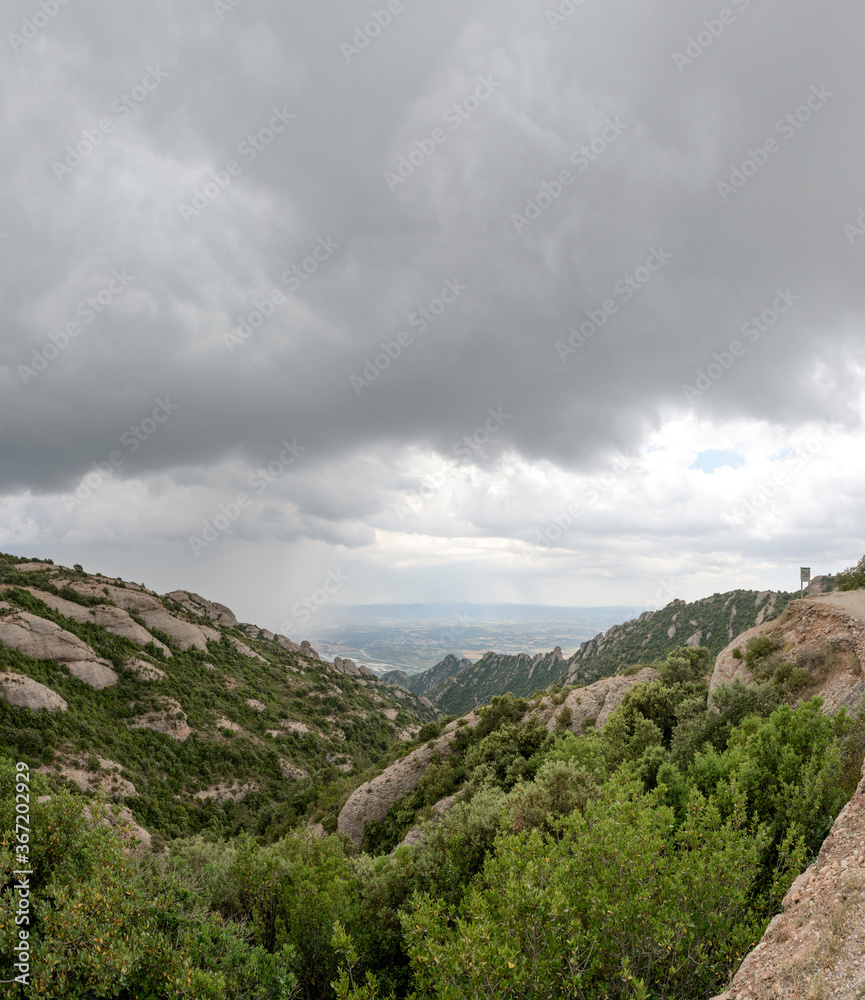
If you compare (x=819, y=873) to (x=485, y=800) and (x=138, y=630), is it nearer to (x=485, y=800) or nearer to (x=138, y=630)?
(x=485, y=800)

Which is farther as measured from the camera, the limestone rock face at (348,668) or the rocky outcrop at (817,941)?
the limestone rock face at (348,668)

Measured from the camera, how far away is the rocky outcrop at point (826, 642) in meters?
16.8

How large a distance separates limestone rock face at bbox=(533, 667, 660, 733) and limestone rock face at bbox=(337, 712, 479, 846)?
901cm

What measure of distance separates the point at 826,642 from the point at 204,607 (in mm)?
102490

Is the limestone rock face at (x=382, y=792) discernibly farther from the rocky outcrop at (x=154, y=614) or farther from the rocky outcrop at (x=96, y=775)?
the rocky outcrop at (x=154, y=614)

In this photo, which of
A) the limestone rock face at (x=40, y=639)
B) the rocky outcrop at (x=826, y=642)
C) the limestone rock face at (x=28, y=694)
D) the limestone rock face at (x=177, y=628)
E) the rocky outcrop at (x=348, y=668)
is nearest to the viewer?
the rocky outcrop at (x=826, y=642)

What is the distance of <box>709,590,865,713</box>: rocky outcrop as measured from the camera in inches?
661

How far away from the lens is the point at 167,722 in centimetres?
4712

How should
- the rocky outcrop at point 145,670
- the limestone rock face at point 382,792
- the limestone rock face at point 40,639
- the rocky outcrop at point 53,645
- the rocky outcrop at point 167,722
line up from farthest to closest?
1. the rocky outcrop at point 145,670
2. the rocky outcrop at point 167,722
3. the rocky outcrop at point 53,645
4. the limestone rock face at point 40,639
5. the limestone rock face at point 382,792

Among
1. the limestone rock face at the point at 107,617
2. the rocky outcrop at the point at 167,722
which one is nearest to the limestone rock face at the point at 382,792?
the rocky outcrop at the point at 167,722

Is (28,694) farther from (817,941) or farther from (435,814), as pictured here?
(817,941)

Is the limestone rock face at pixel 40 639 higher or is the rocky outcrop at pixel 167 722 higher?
the limestone rock face at pixel 40 639

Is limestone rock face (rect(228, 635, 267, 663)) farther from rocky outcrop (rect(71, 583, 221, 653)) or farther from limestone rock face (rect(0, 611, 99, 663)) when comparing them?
limestone rock face (rect(0, 611, 99, 663))

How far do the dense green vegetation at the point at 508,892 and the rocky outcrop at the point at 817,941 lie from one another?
74 centimetres
